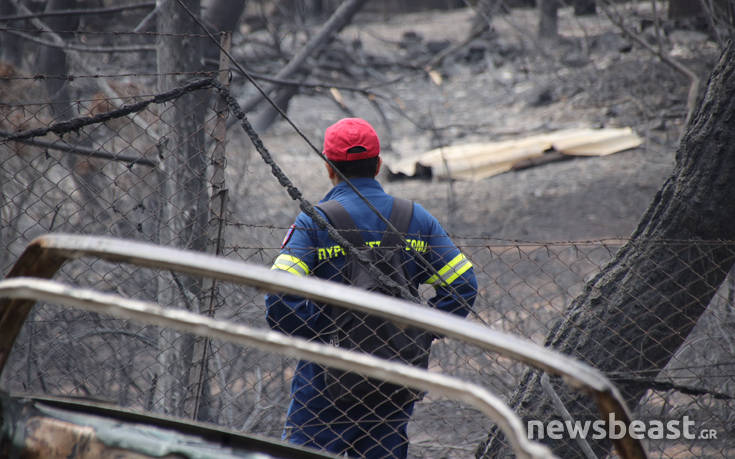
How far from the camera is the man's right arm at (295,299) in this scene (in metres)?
2.58

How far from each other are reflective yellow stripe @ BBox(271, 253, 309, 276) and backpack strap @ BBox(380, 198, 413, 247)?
0.34 meters

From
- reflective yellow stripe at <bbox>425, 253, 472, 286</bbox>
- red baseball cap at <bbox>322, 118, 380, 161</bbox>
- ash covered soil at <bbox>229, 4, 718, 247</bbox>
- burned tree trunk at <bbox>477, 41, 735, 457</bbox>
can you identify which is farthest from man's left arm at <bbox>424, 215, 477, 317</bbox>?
ash covered soil at <bbox>229, 4, 718, 247</bbox>

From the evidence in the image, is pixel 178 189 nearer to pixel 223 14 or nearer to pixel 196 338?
pixel 196 338

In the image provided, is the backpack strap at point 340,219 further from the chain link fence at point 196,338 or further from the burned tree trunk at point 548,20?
the burned tree trunk at point 548,20

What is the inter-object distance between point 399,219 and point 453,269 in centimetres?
32

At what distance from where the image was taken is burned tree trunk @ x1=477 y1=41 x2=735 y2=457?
309 centimetres

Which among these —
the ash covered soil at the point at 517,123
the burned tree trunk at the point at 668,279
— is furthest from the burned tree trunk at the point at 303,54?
the burned tree trunk at the point at 668,279

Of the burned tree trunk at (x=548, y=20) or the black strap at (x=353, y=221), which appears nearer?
the black strap at (x=353, y=221)

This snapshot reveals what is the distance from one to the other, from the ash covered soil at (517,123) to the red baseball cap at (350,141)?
2.35 metres

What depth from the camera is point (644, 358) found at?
3129mm

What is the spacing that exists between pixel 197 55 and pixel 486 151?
22.7 feet

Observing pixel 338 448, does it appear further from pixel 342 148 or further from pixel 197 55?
pixel 197 55

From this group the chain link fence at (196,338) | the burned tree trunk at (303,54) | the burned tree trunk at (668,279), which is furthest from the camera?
the burned tree trunk at (303,54)

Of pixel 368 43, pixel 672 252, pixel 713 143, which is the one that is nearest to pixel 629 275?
pixel 672 252
